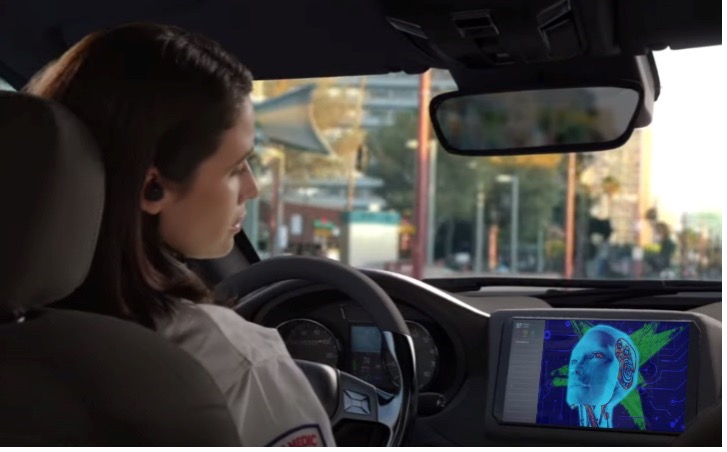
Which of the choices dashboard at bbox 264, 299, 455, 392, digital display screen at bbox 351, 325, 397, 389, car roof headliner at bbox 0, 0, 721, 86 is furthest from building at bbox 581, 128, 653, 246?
car roof headliner at bbox 0, 0, 721, 86

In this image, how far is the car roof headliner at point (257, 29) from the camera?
271 cm

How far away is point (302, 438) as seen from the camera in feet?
5.09

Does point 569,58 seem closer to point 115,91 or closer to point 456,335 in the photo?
point 456,335

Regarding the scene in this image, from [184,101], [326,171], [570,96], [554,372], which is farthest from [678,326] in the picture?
[326,171]

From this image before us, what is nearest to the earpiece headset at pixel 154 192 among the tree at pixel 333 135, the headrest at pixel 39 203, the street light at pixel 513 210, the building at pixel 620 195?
the headrest at pixel 39 203

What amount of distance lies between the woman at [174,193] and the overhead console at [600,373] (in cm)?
148

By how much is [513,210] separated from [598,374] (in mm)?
35051

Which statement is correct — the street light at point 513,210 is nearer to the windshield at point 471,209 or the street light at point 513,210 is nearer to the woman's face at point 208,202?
the windshield at point 471,209

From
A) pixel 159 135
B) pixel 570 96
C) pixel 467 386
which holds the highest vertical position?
pixel 570 96

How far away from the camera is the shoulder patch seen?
1522 mm

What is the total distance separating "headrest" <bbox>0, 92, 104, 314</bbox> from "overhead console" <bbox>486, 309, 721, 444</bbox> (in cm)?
183

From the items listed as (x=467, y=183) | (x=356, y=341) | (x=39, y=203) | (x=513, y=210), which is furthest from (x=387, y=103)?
(x=39, y=203)

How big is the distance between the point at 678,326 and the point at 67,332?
192cm

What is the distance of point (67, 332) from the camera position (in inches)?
53.6
